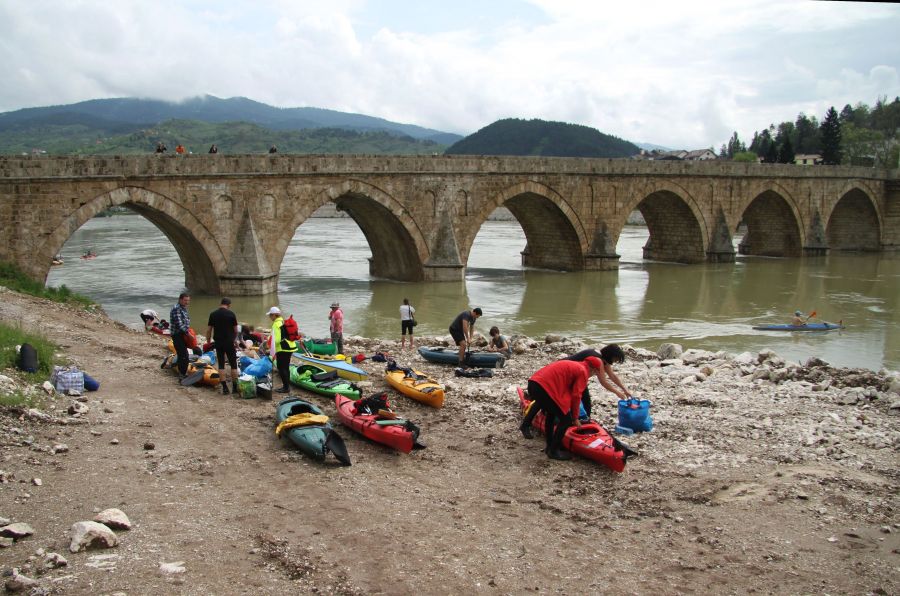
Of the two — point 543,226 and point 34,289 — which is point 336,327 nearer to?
point 34,289

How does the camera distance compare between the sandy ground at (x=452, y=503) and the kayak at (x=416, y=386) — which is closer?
the sandy ground at (x=452, y=503)

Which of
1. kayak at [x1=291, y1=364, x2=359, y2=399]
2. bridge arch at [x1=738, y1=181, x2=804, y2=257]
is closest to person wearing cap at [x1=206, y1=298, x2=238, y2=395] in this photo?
kayak at [x1=291, y1=364, x2=359, y2=399]

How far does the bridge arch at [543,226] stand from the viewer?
101ft

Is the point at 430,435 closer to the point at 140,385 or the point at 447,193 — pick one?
the point at 140,385

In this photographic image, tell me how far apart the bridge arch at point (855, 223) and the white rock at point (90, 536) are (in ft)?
155

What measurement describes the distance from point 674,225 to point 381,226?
→ 16.3 metres

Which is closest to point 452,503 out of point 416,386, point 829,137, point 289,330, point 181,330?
point 416,386

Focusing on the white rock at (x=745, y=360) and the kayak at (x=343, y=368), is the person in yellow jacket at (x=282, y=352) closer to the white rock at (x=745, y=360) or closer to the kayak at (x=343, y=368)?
the kayak at (x=343, y=368)

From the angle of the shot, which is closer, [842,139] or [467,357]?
[467,357]

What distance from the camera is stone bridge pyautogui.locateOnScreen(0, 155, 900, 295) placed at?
70.6 ft

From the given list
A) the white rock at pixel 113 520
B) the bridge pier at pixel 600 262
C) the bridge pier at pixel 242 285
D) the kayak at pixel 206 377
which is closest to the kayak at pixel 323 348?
the kayak at pixel 206 377

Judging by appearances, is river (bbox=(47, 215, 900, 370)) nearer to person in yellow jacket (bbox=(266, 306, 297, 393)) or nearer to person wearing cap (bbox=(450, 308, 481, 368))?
person wearing cap (bbox=(450, 308, 481, 368))

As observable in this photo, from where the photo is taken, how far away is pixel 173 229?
25016 mm

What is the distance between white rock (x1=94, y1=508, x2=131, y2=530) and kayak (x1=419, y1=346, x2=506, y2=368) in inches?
307
